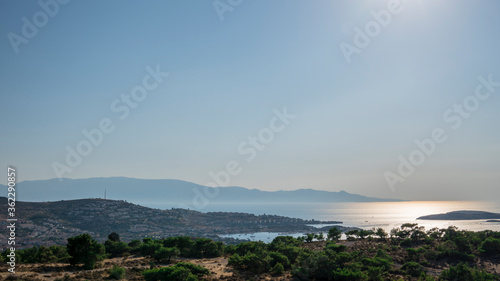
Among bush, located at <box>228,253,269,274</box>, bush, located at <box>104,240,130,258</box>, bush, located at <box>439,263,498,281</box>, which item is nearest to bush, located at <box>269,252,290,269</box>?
bush, located at <box>228,253,269,274</box>

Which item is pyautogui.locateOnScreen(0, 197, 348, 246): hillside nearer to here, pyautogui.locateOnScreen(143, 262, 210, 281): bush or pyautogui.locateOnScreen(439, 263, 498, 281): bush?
pyautogui.locateOnScreen(143, 262, 210, 281): bush

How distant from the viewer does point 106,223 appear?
86.3 meters

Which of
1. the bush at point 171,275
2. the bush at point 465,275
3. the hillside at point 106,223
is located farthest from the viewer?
the hillside at point 106,223

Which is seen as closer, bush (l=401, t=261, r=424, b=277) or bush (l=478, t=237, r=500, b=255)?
bush (l=401, t=261, r=424, b=277)

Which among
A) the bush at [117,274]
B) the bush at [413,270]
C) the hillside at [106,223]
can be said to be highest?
the bush at [117,274]

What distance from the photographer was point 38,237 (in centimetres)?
6159

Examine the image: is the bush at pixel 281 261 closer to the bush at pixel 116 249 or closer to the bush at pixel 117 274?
the bush at pixel 117 274

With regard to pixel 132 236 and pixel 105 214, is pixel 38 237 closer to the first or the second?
pixel 132 236

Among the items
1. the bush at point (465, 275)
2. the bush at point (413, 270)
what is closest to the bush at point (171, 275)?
the bush at point (413, 270)

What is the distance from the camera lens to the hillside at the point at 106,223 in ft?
223

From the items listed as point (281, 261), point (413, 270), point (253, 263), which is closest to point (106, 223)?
point (253, 263)

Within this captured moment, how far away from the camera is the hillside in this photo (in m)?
67.9

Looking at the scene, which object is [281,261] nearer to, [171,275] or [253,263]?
[253,263]

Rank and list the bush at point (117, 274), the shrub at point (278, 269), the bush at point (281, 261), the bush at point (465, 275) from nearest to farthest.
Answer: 1. the bush at point (465, 275)
2. the bush at point (117, 274)
3. the shrub at point (278, 269)
4. the bush at point (281, 261)
